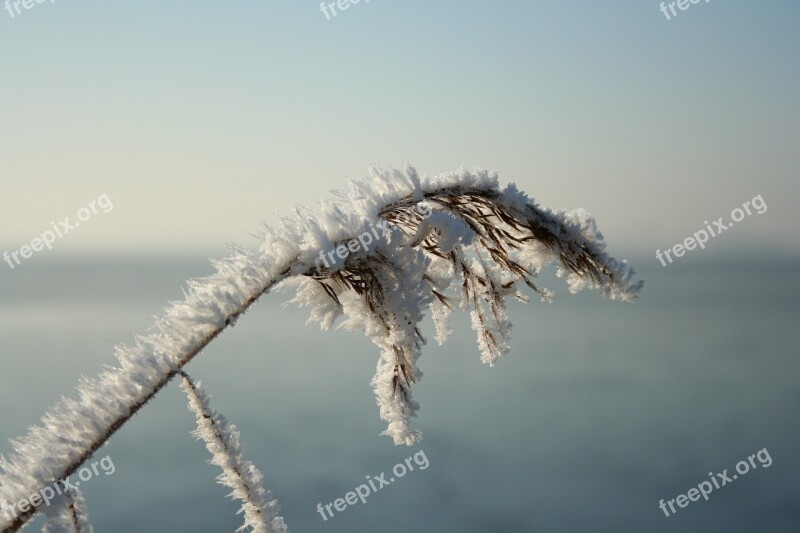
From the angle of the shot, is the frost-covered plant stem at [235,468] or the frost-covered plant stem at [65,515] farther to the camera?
the frost-covered plant stem at [235,468]

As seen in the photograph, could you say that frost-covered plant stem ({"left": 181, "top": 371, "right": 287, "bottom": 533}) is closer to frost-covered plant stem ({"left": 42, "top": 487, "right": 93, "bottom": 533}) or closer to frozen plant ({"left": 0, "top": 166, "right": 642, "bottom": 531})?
frozen plant ({"left": 0, "top": 166, "right": 642, "bottom": 531})

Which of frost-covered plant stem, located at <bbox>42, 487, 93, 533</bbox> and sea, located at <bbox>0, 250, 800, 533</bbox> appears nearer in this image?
frost-covered plant stem, located at <bbox>42, 487, 93, 533</bbox>

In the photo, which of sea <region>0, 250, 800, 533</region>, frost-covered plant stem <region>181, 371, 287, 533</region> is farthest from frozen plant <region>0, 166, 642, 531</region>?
sea <region>0, 250, 800, 533</region>

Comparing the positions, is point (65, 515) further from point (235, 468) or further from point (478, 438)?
point (478, 438)

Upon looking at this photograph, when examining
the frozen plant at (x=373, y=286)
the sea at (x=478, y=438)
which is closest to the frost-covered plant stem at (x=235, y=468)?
the frozen plant at (x=373, y=286)

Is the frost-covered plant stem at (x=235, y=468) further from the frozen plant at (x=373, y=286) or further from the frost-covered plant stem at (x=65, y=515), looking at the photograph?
the frost-covered plant stem at (x=65, y=515)

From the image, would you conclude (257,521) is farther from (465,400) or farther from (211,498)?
(465,400)

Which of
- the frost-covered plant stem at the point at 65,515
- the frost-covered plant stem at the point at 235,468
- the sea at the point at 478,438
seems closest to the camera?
the frost-covered plant stem at the point at 65,515

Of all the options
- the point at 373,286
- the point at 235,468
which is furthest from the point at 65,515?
the point at 373,286

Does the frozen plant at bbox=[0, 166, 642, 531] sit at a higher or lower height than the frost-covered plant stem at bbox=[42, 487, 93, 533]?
higher
